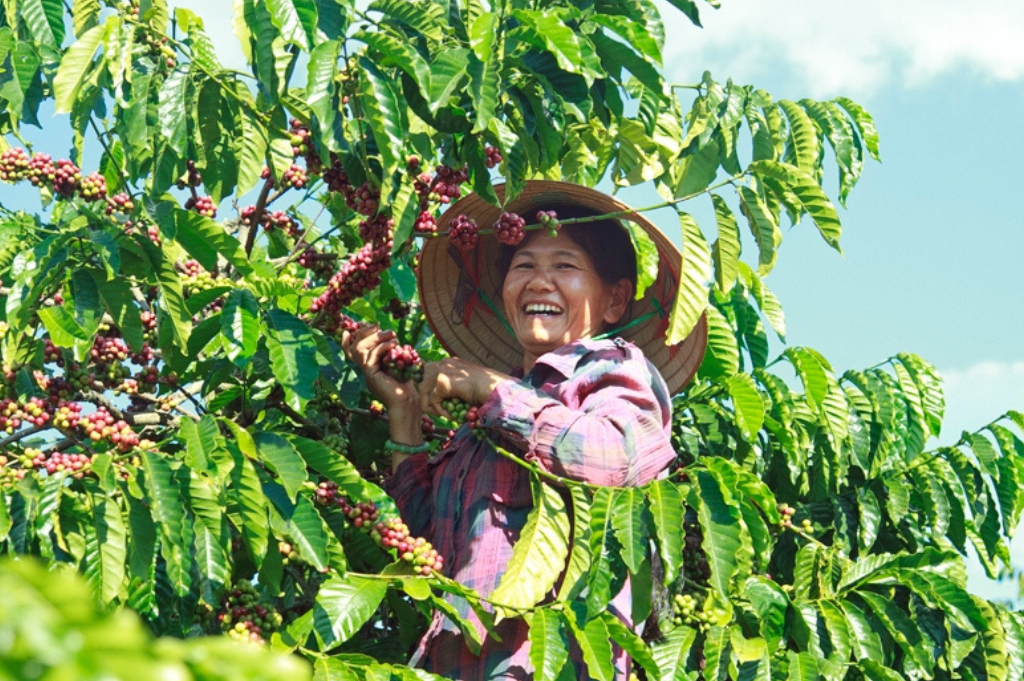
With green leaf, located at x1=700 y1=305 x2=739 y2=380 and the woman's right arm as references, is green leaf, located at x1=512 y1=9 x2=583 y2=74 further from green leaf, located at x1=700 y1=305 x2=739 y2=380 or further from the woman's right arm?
green leaf, located at x1=700 y1=305 x2=739 y2=380

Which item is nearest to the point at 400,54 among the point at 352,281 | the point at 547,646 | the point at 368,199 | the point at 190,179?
the point at 368,199

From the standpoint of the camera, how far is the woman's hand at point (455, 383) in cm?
317

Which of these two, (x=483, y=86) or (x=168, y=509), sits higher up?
(x=483, y=86)

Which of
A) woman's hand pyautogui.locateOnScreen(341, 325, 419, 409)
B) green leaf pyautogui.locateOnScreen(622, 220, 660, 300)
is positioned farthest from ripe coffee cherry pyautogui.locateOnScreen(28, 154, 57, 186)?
green leaf pyautogui.locateOnScreen(622, 220, 660, 300)

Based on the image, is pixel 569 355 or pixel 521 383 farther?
pixel 569 355

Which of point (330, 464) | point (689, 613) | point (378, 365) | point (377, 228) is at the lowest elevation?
point (330, 464)

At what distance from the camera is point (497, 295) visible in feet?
12.2

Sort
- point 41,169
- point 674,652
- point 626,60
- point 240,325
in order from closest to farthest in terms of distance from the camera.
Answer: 1. point 240,325
2. point 626,60
3. point 674,652
4. point 41,169

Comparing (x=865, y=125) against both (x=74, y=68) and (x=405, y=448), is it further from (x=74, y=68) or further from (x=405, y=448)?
(x=74, y=68)

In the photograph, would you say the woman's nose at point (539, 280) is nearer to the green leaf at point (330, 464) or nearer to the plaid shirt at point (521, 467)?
the plaid shirt at point (521, 467)

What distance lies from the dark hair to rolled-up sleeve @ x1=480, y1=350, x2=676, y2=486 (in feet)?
1.11

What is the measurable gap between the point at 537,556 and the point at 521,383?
16.9 inches

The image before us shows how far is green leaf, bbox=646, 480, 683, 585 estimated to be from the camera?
8.49 ft

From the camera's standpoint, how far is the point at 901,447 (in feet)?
13.0
